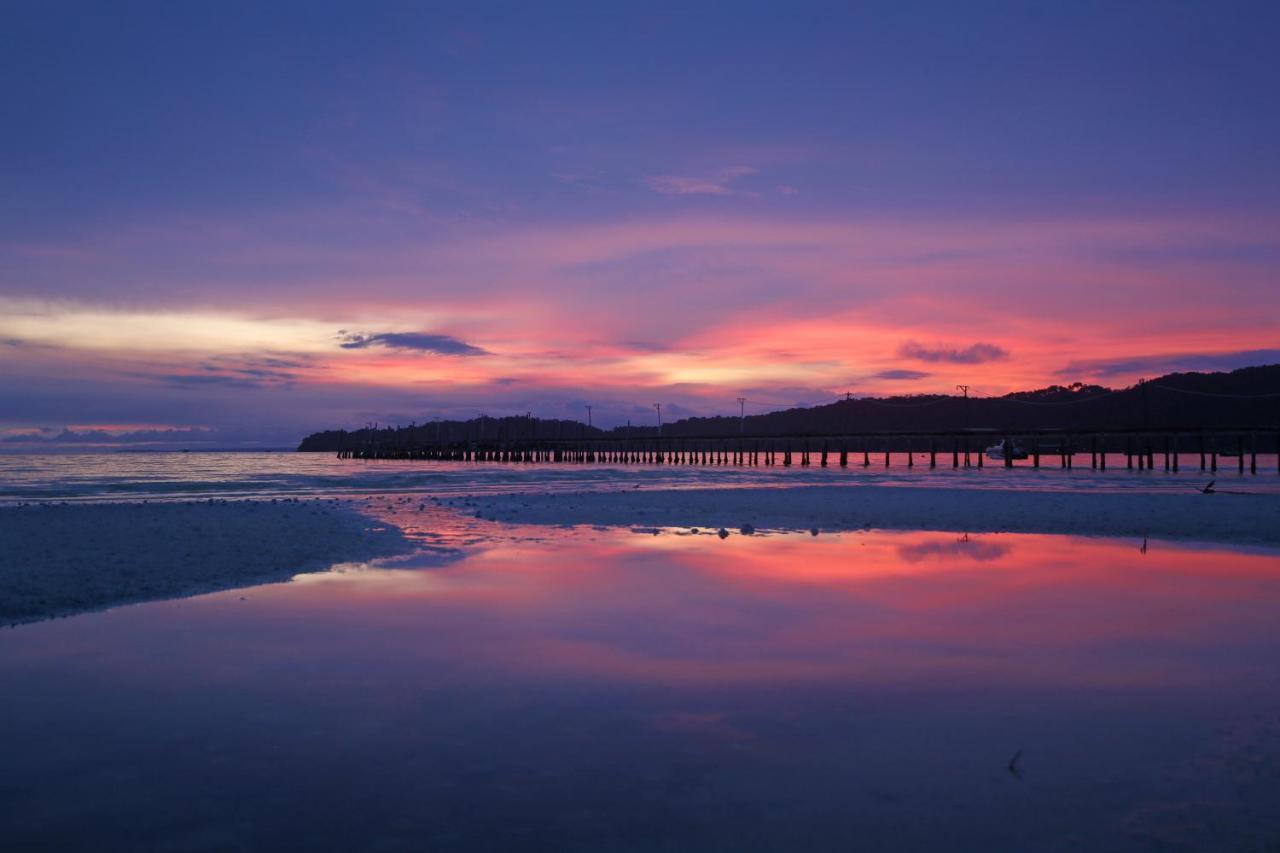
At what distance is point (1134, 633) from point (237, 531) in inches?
675

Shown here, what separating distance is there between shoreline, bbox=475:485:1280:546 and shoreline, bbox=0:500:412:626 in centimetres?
622

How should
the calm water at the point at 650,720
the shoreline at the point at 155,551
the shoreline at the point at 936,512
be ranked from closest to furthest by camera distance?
the calm water at the point at 650,720, the shoreline at the point at 155,551, the shoreline at the point at 936,512

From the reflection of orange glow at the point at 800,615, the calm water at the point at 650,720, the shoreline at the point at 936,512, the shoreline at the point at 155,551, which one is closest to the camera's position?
the calm water at the point at 650,720

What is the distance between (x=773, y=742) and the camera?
5684mm

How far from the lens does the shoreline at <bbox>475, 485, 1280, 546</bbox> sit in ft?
69.3

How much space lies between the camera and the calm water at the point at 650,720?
4.46 meters

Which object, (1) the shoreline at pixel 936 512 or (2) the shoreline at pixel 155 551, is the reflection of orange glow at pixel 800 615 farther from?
(1) the shoreline at pixel 936 512

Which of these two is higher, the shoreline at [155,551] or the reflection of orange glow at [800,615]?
the shoreline at [155,551]

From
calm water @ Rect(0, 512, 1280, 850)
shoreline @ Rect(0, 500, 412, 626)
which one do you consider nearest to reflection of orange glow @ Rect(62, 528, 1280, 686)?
calm water @ Rect(0, 512, 1280, 850)

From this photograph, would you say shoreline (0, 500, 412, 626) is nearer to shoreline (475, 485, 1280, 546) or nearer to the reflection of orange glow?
the reflection of orange glow

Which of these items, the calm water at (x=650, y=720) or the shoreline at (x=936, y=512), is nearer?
the calm water at (x=650, y=720)

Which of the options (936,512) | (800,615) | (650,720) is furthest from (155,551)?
(936,512)

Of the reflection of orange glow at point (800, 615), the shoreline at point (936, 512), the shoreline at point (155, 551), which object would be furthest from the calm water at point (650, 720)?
the shoreline at point (936, 512)

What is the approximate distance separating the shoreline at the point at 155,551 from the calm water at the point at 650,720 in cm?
108
